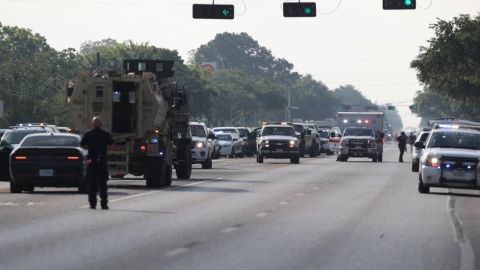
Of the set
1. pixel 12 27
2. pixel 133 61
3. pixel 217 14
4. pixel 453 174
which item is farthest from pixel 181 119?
pixel 12 27

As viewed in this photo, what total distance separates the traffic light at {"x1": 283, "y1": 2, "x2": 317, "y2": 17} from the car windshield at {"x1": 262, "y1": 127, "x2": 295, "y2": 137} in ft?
57.4

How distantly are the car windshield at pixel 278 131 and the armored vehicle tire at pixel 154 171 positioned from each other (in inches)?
1147

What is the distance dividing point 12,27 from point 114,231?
158883 millimetres

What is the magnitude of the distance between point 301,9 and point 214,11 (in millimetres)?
3104

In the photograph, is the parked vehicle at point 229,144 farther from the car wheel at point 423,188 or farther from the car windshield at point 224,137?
the car wheel at point 423,188

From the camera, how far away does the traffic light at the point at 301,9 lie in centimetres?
4550

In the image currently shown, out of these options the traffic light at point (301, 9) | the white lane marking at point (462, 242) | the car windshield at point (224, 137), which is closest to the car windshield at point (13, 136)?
the traffic light at point (301, 9)

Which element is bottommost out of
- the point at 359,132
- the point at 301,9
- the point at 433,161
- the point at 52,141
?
the point at 433,161

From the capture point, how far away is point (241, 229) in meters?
20.0

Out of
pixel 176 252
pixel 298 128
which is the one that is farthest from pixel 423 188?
pixel 298 128

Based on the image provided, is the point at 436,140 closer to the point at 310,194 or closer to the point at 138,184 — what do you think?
the point at 310,194

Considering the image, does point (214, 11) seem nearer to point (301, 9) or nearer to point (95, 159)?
point (301, 9)

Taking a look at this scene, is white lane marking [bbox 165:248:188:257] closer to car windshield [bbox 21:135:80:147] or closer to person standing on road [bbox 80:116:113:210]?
person standing on road [bbox 80:116:113:210]

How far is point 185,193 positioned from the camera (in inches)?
1228
